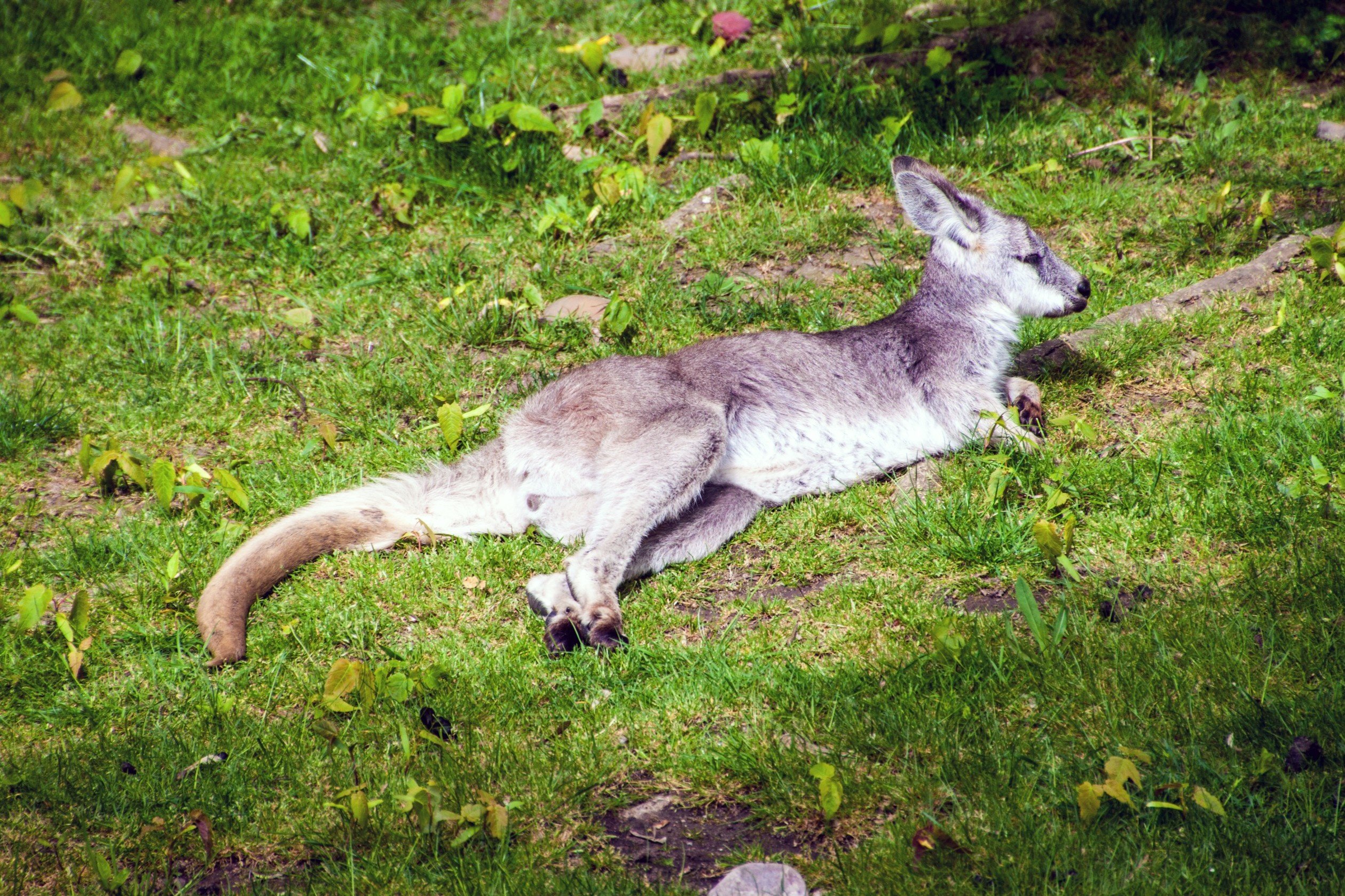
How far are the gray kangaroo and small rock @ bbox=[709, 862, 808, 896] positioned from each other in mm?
1119

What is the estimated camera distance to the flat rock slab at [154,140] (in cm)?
722

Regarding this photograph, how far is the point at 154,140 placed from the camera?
7316 mm

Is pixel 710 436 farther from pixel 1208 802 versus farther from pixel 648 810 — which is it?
pixel 1208 802

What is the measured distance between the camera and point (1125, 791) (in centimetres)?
263

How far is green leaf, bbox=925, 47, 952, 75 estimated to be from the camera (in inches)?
259

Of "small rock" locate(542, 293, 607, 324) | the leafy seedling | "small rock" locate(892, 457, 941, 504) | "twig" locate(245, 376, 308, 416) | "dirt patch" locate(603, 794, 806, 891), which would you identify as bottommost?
"twig" locate(245, 376, 308, 416)

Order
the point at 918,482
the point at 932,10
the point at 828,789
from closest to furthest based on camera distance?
the point at 828,789 < the point at 918,482 < the point at 932,10

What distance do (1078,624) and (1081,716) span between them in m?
0.38

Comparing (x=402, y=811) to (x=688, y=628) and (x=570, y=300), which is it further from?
(x=570, y=300)

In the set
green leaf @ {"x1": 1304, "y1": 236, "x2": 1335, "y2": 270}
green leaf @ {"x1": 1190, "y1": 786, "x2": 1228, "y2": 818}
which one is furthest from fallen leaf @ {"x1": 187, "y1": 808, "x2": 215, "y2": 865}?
green leaf @ {"x1": 1304, "y1": 236, "x2": 1335, "y2": 270}

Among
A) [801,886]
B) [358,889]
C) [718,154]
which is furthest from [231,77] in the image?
[801,886]

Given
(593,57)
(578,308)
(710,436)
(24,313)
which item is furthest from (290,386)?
(593,57)

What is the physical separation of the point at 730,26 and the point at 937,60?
1577mm

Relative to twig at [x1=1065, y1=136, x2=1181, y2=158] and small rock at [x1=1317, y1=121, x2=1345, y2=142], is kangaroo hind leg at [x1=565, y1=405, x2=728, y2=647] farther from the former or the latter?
small rock at [x1=1317, y1=121, x2=1345, y2=142]
